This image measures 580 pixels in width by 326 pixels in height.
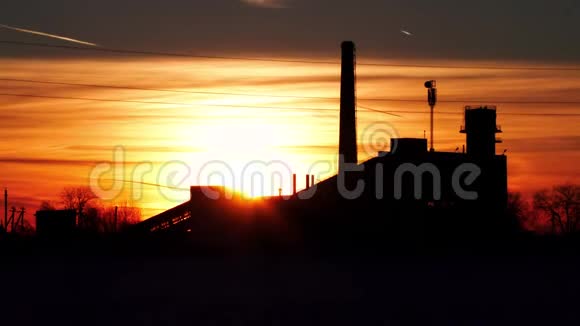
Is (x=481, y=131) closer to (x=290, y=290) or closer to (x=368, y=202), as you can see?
(x=368, y=202)

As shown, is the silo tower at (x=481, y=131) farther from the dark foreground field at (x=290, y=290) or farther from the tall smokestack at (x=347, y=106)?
the dark foreground field at (x=290, y=290)

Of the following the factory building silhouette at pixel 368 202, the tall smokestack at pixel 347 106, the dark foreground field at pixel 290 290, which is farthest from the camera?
the tall smokestack at pixel 347 106

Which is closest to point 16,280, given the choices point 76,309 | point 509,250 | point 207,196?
point 76,309

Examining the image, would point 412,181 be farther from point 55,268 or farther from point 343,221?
point 55,268

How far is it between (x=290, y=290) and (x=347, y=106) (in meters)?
35.2

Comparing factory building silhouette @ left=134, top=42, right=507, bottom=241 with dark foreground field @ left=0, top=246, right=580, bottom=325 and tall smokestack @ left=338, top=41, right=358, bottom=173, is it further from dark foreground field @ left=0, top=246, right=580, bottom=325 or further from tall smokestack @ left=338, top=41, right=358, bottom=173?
dark foreground field @ left=0, top=246, right=580, bottom=325

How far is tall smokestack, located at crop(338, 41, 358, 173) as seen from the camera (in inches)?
2486

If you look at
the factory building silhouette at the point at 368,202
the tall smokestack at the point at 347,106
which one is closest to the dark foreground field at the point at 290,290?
the factory building silhouette at the point at 368,202

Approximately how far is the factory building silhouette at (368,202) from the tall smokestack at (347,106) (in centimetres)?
7

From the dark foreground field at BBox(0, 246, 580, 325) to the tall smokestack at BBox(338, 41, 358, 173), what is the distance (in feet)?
71.2

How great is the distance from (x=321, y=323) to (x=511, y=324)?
14.5ft

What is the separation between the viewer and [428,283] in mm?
31406

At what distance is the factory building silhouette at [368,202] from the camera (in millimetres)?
59062

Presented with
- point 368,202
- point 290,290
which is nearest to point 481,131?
point 368,202
